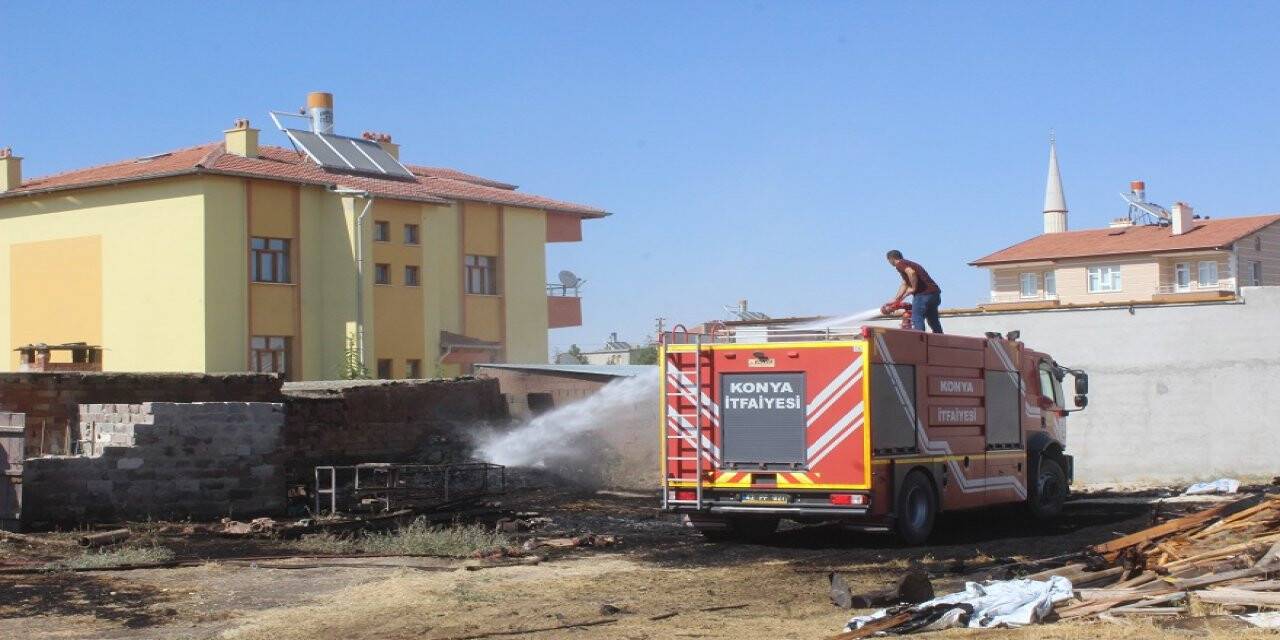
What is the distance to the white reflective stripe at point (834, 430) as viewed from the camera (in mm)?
15844

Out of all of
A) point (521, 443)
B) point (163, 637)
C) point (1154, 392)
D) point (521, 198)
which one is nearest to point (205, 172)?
point (521, 198)

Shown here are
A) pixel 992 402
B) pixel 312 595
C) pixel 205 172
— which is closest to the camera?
pixel 312 595

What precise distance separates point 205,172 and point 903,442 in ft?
102

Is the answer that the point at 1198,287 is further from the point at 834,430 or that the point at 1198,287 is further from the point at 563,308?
the point at 834,430

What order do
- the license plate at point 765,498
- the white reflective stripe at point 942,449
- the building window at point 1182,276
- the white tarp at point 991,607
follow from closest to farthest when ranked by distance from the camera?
the white tarp at point 991,607
the license plate at point 765,498
the white reflective stripe at point 942,449
the building window at point 1182,276

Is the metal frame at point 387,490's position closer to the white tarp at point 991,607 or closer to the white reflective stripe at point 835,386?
the white reflective stripe at point 835,386

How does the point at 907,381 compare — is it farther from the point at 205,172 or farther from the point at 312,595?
the point at 205,172

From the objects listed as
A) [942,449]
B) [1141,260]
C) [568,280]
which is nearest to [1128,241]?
[1141,260]

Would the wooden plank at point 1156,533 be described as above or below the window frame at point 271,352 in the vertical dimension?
below

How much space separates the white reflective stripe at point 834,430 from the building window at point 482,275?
36161 millimetres

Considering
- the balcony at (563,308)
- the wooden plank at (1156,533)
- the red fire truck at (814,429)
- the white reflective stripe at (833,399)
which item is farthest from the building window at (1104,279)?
the wooden plank at (1156,533)

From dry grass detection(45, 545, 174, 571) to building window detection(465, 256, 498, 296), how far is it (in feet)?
121

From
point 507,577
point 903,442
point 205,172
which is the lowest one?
point 507,577

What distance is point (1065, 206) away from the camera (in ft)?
353
